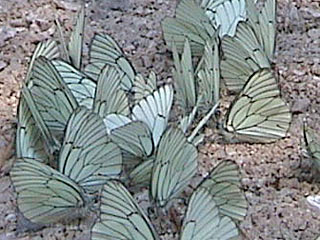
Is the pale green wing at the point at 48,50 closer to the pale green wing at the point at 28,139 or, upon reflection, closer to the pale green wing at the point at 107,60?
the pale green wing at the point at 107,60

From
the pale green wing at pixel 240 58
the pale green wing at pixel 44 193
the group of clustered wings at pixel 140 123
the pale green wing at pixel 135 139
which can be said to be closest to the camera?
the group of clustered wings at pixel 140 123

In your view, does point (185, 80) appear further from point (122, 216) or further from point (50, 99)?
point (122, 216)

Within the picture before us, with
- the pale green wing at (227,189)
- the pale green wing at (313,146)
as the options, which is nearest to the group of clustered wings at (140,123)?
the pale green wing at (227,189)

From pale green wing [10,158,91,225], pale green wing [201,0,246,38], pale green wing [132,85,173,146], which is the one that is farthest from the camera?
pale green wing [201,0,246,38]

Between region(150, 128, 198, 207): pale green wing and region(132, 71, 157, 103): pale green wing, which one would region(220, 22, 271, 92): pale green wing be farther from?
region(150, 128, 198, 207): pale green wing

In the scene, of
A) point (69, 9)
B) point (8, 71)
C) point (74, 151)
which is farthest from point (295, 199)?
point (69, 9)

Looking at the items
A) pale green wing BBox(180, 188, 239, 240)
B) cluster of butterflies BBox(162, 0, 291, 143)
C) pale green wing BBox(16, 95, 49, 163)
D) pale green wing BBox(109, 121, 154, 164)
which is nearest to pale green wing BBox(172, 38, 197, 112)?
cluster of butterflies BBox(162, 0, 291, 143)
